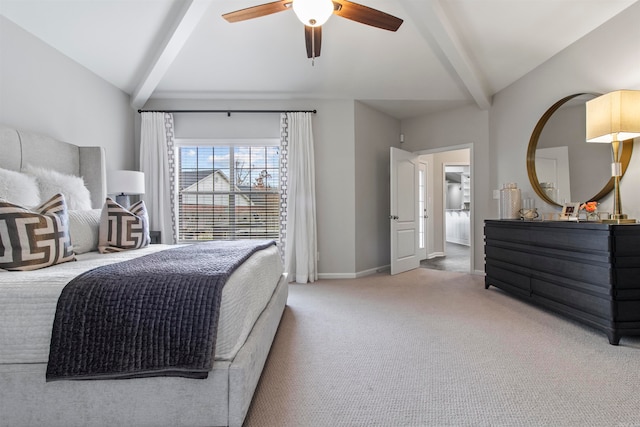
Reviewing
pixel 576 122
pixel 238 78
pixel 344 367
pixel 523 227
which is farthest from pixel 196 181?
pixel 576 122

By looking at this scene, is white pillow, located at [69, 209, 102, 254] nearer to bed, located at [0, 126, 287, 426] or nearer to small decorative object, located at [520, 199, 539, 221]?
bed, located at [0, 126, 287, 426]

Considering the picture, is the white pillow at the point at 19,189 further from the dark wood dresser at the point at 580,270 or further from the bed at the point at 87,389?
the dark wood dresser at the point at 580,270

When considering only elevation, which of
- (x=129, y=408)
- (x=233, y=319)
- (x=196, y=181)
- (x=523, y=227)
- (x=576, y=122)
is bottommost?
(x=129, y=408)

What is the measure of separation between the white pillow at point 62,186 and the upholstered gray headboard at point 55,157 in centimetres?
13

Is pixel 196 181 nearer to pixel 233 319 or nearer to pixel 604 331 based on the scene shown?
pixel 233 319

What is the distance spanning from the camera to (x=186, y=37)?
3.14m

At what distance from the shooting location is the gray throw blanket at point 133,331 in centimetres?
121

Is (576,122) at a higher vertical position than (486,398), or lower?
higher

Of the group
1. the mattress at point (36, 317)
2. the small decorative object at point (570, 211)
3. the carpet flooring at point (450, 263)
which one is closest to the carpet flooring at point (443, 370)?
the mattress at point (36, 317)

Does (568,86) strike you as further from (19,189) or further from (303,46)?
(19,189)

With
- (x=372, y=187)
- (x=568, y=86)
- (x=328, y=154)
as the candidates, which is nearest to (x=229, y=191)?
(x=328, y=154)

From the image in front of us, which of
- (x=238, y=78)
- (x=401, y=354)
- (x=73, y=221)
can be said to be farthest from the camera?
(x=238, y=78)

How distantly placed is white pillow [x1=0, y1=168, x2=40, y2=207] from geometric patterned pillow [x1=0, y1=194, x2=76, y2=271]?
0.48m

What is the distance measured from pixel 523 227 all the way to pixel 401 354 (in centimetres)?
196
